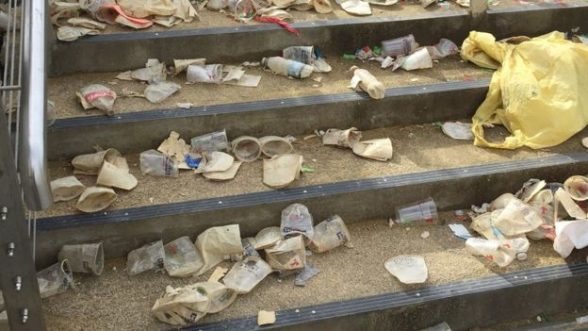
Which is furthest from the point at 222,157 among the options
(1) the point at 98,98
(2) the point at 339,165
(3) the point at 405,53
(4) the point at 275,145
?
(3) the point at 405,53

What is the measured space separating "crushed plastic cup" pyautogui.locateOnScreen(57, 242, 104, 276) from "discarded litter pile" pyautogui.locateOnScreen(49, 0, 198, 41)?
1498mm

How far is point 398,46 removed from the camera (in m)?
4.52

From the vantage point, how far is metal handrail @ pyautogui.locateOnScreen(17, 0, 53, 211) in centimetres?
217

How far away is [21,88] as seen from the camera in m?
2.32

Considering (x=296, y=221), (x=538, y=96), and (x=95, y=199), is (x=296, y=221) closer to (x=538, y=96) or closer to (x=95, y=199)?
(x=95, y=199)

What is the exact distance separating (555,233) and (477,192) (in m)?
0.48

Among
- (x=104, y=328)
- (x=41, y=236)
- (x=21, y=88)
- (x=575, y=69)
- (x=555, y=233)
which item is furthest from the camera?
(x=575, y=69)

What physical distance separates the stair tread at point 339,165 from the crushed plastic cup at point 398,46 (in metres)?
0.61

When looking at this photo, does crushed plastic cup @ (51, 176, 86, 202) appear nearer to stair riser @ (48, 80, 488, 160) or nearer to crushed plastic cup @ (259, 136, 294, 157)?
stair riser @ (48, 80, 488, 160)

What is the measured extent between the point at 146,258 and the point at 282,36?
1820 millimetres

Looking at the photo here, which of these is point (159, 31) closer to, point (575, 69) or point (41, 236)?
point (41, 236)

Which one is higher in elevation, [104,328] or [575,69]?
[575,69]

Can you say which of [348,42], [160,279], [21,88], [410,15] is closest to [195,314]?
[160,279]

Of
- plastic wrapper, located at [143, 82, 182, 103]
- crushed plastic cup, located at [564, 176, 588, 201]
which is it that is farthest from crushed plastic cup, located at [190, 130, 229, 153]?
crushed plastic cup, located at [564, 176, 588, 201]
